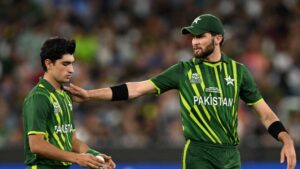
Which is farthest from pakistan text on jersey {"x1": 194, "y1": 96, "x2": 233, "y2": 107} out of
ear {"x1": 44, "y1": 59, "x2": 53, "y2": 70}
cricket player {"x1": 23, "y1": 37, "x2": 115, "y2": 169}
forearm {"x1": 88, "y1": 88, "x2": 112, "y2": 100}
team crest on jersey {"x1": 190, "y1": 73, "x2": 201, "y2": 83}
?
ear {"x1": 44, "y1": 59, "x2": 53, "y2": 70}

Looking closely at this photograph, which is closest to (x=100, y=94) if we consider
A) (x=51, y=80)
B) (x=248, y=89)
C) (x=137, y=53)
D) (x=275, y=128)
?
(x=51, y=80)

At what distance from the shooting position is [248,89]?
28.3 feet

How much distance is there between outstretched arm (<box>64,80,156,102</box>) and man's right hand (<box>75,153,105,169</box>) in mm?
953

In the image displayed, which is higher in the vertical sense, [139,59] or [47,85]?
[139,59]

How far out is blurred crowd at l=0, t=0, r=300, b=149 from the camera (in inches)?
527

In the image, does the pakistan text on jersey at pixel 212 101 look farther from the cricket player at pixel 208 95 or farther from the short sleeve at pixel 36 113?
the short sleeve at pixel 36 113

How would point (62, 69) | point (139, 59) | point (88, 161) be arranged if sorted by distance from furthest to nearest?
point (139, 59), point (62, 69), point (88, 161)

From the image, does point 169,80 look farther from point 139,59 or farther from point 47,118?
point 139,59

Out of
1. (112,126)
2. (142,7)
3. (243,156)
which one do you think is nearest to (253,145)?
(243,156)

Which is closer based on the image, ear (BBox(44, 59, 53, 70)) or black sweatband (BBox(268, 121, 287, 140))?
ear (BBox(44, 59, 53, 70))

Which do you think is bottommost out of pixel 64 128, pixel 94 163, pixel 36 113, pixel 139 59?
pixel 94 163

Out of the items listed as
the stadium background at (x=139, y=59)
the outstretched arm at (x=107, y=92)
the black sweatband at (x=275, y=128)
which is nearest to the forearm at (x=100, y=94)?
the outstretched arm at (x=107, y=92)

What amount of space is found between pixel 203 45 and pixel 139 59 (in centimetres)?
661

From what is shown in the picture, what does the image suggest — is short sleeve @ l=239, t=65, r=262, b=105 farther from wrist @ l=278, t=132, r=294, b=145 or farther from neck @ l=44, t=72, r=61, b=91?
neck @ l=44, t=72, r=61, b=91
